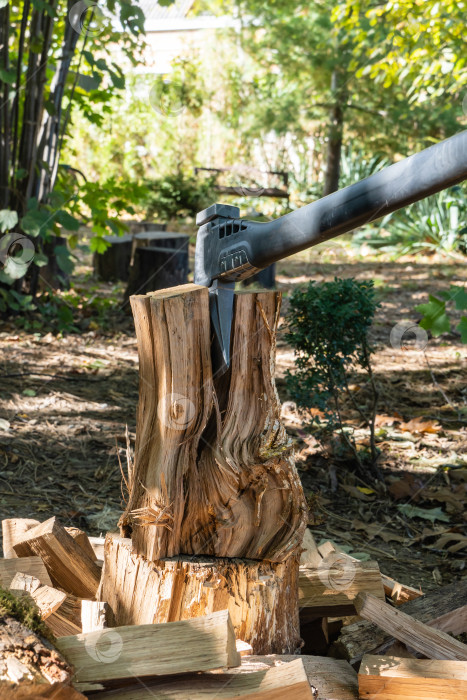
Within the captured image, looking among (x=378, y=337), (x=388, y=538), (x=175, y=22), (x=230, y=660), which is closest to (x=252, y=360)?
(x=230, y=660)

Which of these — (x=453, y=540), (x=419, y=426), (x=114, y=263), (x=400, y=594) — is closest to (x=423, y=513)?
(x=453, y=540)

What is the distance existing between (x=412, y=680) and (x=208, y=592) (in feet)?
1.67

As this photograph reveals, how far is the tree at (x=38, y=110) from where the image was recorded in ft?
15.8

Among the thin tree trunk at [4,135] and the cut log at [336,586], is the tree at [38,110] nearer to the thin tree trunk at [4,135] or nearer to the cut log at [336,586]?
the thin tree trunk at [4,135]

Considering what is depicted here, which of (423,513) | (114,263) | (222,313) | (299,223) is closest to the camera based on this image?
(299,223)

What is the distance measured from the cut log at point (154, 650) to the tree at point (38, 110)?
3584 millimetres

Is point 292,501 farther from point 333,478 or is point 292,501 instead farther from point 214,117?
point 214,117

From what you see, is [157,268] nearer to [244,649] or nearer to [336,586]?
[336,586]

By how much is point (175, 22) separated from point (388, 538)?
16952mm

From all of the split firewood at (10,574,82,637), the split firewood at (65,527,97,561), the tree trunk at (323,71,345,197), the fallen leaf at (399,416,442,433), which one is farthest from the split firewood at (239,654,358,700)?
the tree trunk at (323,71,345,197)

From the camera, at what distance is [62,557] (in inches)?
78.7

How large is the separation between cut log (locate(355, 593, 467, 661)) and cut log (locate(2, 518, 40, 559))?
1.04 metres

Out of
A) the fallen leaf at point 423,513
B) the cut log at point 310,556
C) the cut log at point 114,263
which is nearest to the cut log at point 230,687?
the cut log at point 310,556

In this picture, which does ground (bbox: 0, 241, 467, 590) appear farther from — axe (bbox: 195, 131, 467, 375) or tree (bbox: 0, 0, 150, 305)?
tree (bbox: 0, 0, 150, 305)
